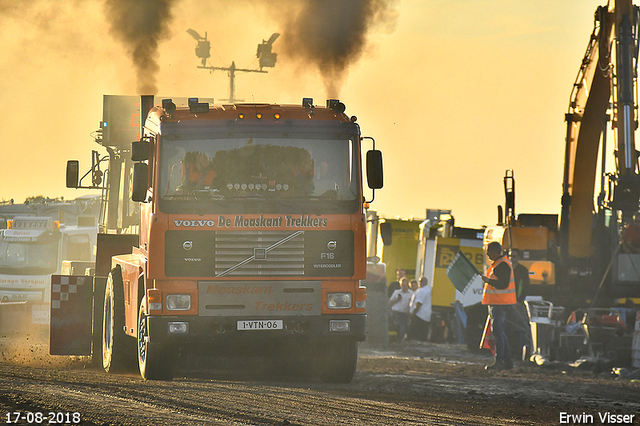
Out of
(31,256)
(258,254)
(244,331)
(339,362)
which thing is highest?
(31,256)

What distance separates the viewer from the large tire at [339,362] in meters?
11.8

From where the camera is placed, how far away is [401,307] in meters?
21.2

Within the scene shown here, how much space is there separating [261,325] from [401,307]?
10624 mm

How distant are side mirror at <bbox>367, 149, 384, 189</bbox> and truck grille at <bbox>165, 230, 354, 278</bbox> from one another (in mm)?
641

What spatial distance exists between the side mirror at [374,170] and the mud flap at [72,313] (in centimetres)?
528

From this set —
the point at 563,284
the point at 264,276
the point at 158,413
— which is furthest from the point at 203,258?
the point at 563,284

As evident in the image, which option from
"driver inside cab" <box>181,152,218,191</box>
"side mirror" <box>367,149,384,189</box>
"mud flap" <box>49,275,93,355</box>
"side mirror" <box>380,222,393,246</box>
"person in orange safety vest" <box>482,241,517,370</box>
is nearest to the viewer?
"driver inside cab" <box>181,152,218,191</box>

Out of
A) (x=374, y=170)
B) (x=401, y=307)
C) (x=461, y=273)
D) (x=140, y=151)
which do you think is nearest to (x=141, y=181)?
(x=140, y=151)

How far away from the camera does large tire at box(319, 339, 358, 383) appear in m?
11.8

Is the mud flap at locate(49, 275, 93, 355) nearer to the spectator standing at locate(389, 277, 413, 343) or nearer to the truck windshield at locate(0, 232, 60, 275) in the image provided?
the spectator standing at locate(389, 277, 413, 343)

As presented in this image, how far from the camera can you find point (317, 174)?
10945mm

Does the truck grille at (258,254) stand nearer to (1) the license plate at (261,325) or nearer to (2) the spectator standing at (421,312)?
(1) the license plate at (261,325)

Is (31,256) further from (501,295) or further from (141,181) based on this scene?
(141,181)

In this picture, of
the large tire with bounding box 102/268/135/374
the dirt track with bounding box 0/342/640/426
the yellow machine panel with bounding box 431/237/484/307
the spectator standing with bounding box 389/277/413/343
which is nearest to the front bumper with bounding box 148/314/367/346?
the dirt track with bounding box 0/342/640/426
